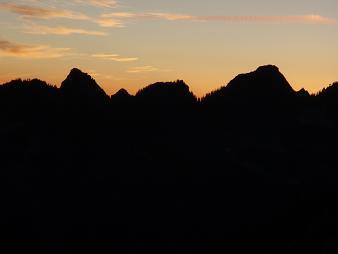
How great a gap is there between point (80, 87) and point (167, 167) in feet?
33.4

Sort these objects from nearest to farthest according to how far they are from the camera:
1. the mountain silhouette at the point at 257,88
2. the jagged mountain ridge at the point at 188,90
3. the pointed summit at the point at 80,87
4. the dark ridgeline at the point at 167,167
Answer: the dark ridgeline at the point at 167,167
the pointed summit at the point at 80,87
the jagged mountain ridge at the point at 188,90
the mountain silhouette at the point at 257,88

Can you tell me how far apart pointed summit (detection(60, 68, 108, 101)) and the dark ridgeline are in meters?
0.09

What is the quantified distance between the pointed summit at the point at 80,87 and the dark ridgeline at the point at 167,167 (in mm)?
91

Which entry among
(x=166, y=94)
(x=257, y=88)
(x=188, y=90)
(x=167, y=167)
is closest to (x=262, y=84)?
(x=257, y=88)

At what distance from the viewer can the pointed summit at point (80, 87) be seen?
50.2m

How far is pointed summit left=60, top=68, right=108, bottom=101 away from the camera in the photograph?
5022cm

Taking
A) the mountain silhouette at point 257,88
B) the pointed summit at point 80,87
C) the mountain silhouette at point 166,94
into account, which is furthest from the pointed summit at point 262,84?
the pointed summit at point 80,87

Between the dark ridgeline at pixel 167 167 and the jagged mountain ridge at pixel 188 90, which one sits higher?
the jagged mountain ridge at pixel 188 90

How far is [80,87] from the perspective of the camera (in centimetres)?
5028

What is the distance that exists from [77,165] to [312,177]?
19232 mm

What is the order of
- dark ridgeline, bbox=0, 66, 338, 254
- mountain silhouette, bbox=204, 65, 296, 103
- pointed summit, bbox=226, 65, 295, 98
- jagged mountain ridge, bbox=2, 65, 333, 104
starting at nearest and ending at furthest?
dark ridgeline, bbox=0, 66, 338, 254
jagged mountain ridge, bbox=2, 65, 333, 104
mountain silhouette, bbox=204, 65, 296, 103
pointed summit, bbox=226, 65, 295, 98

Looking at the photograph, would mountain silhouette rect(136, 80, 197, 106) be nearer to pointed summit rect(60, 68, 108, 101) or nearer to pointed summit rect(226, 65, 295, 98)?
pointed summit rect(60, 68, 108, 101)

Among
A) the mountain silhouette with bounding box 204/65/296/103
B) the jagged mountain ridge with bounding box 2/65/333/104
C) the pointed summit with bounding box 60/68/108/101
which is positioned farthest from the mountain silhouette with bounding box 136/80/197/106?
the pointed summit with bounding box 60/68/108/101

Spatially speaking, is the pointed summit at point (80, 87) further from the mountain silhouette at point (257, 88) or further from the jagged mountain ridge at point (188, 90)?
the mountain silhouette at point (257, 88)
